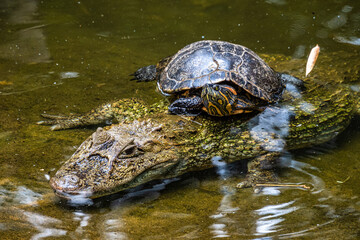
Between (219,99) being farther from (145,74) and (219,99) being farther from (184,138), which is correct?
(145,74)

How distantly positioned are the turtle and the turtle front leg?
2.41 ft

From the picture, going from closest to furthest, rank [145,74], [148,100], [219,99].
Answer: [219,99] → [148,100] → [145,74]

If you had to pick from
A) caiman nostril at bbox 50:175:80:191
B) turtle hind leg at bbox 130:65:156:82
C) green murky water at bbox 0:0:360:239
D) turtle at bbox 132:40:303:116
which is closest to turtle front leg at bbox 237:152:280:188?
green murky water at bbox 0:0:360:239

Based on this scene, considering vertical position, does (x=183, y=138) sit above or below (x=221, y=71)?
below

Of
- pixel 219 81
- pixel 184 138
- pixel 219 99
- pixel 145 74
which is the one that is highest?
pixel 219 81

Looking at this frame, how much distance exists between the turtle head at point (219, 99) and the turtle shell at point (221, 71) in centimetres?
25

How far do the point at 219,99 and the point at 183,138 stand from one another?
696 mm

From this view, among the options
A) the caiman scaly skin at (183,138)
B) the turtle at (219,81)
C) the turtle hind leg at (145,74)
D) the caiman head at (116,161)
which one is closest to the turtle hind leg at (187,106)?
the turtle at (219,81)

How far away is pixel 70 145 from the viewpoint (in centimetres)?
500

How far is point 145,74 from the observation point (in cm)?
654

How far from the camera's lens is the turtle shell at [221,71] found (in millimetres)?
5254

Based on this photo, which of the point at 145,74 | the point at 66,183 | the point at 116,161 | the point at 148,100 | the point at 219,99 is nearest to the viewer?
the point at 66,183

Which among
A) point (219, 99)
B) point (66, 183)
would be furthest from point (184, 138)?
point (66, 183)

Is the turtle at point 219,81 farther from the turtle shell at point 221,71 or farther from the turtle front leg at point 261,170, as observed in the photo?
the turtle front leg at point 261,170
